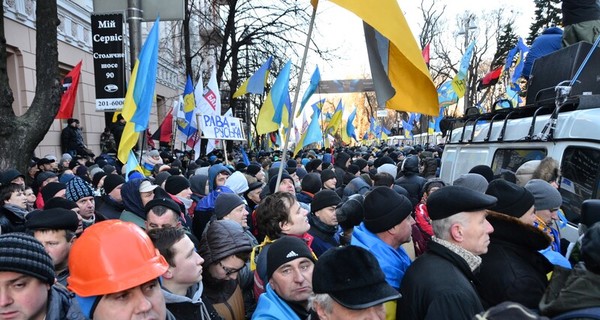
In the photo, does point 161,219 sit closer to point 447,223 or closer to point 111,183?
point 111,183

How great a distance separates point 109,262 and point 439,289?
1461 millimetres

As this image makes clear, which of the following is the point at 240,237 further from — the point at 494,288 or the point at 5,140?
the point at 5,140

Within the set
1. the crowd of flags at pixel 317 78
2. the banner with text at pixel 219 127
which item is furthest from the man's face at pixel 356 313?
the banner with text at pixel 219 127

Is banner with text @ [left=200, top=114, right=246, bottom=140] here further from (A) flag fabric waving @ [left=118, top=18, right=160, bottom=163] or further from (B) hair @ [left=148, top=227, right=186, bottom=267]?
(B) hair @ [left=148, top=227, right=186, bottom=267]

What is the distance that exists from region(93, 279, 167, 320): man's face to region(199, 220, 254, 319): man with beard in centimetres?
100

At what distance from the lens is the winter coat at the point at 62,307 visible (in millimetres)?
2244

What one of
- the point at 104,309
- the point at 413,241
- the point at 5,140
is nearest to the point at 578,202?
the point at 413,241

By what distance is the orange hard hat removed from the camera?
1854mm

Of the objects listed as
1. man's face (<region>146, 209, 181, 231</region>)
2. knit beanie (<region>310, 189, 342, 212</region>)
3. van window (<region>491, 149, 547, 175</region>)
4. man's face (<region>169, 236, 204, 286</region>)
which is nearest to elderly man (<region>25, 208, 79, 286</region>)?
man's face (<region>146, 209, 181, 231</region>)

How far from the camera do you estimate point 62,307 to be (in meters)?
2.33

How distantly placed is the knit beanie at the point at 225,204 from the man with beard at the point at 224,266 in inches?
48.3

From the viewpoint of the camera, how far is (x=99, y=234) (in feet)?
6.33

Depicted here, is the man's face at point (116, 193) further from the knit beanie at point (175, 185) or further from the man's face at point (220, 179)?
the man's face at point (220, 179)

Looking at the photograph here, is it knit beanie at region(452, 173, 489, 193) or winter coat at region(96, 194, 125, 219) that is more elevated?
knit beanie at region(452, 173, 489, 193)
